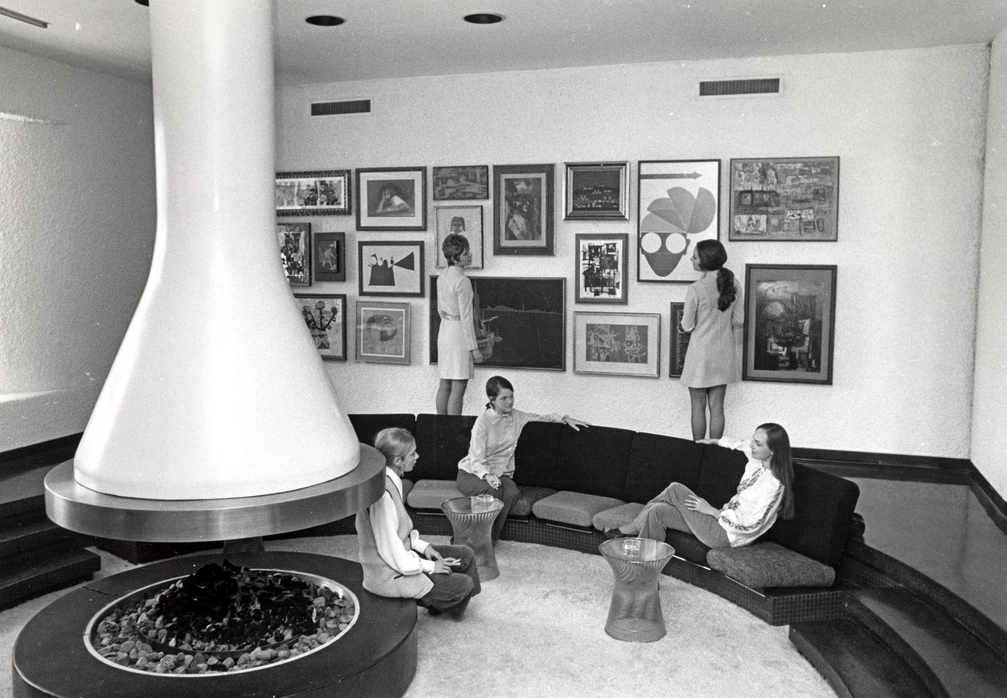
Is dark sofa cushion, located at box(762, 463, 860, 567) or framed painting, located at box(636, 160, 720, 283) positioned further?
framed painting, located at box(636, 160, 720, 283)

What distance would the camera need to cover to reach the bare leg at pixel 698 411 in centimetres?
839

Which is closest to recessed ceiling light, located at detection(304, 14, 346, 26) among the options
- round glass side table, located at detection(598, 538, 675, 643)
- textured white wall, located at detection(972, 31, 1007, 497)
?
round glass side table, located at detection(598, 538, 675, 643)

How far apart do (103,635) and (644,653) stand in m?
2.94

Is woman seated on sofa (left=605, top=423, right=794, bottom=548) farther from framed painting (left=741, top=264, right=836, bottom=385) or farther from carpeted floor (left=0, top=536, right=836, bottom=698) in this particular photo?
framed painting (left=741, top=264, right=836, bottom=385)

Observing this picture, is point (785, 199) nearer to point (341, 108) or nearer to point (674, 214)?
point (674, 214)

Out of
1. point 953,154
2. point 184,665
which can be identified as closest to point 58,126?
point 184,665

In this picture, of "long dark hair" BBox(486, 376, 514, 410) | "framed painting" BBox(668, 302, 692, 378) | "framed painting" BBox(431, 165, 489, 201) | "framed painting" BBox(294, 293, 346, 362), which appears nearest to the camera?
"long dark hair" BBox(486, 376, 514, 410)

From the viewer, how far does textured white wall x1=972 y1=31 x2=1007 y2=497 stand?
23.7ft

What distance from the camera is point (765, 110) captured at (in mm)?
8672

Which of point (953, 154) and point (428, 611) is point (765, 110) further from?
point (428, 611)

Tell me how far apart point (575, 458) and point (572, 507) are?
0.61m

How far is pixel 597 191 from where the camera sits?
364 inches

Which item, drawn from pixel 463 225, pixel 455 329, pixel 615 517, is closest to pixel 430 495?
pixel 615 517

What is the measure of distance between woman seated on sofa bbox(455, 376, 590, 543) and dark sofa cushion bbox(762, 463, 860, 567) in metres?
2.10
